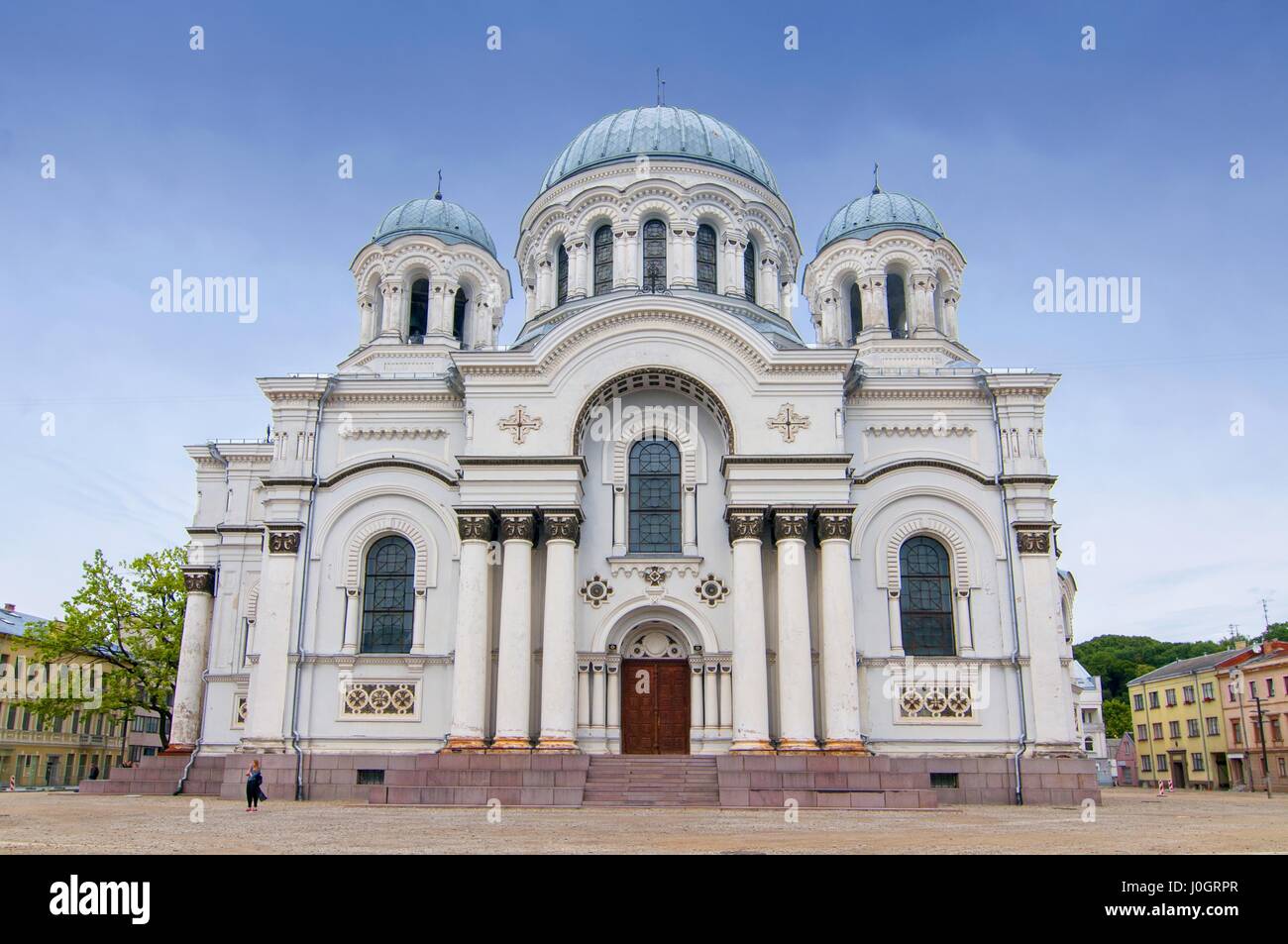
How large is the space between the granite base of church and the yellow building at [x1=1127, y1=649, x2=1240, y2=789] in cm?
3906

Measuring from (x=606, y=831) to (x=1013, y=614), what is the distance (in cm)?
1402

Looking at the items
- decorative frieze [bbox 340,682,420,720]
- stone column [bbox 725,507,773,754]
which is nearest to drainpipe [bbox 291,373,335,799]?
decorative frieze [bbox 340,682,420,720]

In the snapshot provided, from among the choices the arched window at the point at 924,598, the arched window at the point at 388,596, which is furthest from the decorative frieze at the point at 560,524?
the arched window at the point at 924,598

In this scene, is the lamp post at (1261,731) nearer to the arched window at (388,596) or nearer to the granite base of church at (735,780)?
the granite base of church at (735,780)

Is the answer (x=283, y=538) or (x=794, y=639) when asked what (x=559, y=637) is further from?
(x=283, y=538)

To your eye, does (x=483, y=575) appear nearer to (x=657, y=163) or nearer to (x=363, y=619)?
(x=363, y=619)

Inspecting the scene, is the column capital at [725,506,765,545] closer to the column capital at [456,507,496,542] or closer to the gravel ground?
the column capital at [456,507,496,542]

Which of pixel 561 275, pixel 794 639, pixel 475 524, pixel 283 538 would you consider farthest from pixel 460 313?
pixel 794 639

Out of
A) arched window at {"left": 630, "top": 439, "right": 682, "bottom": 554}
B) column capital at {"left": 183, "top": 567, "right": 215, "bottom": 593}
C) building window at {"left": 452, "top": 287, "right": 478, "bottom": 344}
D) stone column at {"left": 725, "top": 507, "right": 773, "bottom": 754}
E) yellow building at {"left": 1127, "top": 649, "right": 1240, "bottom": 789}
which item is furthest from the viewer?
yellow building at {"left": 1127, "top": 649, "right": 1240, "bottom": 789}

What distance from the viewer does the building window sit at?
102 ft

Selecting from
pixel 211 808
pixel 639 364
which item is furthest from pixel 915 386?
pixel 211 808

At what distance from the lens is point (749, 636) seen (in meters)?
23.1

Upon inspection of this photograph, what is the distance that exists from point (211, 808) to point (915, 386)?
17752 millimetres

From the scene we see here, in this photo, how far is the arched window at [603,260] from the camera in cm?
2948
